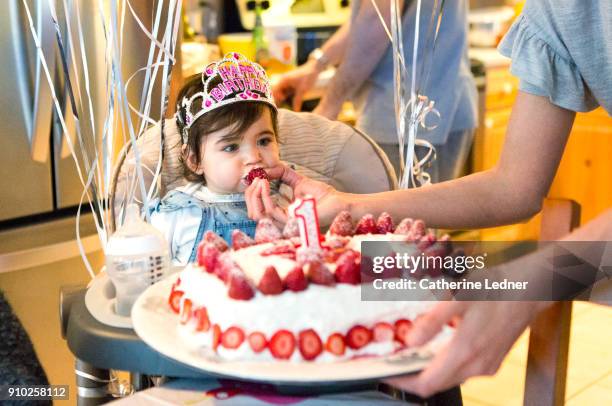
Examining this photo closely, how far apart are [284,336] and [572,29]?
79 centimetres

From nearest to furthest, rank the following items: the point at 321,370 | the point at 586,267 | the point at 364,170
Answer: the point at 321,370 → the point at 586,267 → the point at 364,170

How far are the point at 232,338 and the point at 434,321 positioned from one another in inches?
9.7

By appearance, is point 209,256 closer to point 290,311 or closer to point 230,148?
point 290,311

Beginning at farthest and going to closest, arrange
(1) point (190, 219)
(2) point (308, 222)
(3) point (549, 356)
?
(1) point (190, 219) → (3) point (549, 356) → (2) point (308, 222)

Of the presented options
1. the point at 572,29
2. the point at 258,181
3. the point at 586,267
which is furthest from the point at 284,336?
the point at 572,29

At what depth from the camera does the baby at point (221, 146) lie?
1766 mm

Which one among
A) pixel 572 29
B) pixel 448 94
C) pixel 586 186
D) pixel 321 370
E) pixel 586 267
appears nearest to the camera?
pixel 321 370

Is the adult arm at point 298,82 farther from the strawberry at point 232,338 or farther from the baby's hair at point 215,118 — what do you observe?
the strawberry at point 232,338

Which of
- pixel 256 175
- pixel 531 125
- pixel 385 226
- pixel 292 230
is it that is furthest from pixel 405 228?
pixel 256 175

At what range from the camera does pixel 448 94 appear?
265 centimetres

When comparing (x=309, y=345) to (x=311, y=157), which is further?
(x=311, y=157)

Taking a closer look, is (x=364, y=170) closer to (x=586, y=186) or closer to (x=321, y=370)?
(x=321, y=370)

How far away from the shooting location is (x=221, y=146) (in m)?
1.78

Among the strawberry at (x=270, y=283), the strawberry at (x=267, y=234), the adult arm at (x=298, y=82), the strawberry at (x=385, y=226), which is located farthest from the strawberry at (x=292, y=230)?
the adult arm at (x=298, y=82)
